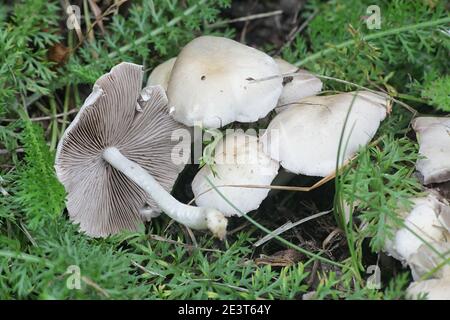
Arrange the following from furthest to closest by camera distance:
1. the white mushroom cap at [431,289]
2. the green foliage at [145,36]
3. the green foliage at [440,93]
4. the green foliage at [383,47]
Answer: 1. the green foliage at [145,36]
2. the green foliage at [383,47]
3. the green foliage at [440,93]
4. the white mushroom cap at [431,289]

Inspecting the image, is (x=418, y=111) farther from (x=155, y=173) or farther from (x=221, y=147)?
(x=155, y=173)

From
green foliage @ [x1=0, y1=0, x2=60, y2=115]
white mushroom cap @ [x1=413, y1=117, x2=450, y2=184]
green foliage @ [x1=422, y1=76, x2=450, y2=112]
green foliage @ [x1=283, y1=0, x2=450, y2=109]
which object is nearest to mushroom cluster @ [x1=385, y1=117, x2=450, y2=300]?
white mushroom cap @ [x1=413, y1=117, x2=450, y2=184]

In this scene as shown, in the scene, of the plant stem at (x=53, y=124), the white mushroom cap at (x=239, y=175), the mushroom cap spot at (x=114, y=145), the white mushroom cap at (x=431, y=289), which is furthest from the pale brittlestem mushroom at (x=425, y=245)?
the plant stem at (x=53, y=124)

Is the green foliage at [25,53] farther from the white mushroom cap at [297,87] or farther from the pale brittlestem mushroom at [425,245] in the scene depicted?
the pale brittlestem mushroom at [425,245]

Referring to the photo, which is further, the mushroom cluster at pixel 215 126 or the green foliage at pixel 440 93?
the green foliage at pixel 440 93

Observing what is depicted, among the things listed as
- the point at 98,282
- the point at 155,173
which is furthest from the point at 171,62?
the point at 98,282

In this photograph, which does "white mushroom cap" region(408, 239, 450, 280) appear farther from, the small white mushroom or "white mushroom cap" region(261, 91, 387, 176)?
"white mushroom cap" region(261, 91, 387, 176)

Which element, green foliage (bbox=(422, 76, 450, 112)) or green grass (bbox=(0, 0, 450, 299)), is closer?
green grass (bbox=(0, 0, 450, 299))
